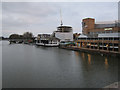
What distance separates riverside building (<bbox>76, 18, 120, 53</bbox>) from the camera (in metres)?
13.9

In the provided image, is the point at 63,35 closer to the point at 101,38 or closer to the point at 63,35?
the point at 63,35

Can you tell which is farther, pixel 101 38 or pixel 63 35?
pixel 63 35

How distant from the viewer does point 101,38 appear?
1588 centimetres

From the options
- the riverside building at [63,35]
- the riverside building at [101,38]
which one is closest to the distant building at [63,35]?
the riverside building at [63,35]

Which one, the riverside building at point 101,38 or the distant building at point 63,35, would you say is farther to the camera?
the distant building at point 63,35

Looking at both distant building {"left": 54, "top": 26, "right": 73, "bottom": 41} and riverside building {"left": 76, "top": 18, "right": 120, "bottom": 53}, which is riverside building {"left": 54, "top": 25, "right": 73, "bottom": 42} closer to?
distant building {"left": 54, "top": 26, "right": 73, "bottom": 41}

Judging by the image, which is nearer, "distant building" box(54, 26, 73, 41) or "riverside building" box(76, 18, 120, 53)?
"riverside building" box(76, 18, 120, 53)

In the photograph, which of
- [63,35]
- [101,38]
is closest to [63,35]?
[63,35]

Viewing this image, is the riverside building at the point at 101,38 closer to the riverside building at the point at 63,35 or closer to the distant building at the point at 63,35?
the riverside building at the point at 63,35

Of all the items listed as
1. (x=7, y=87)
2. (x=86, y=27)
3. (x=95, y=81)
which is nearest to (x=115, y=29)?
(x=86, y=27)

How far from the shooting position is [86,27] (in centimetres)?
2020

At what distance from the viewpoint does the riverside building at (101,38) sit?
45.6 ft

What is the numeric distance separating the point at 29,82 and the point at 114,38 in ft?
41.1

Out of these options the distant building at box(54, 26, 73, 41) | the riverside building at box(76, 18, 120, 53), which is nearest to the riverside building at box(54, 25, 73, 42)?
the distant building at box(54, 26, 73, 41)
